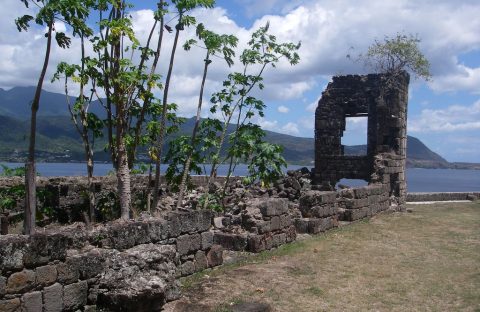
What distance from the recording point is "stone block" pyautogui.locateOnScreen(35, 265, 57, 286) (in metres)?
6.52

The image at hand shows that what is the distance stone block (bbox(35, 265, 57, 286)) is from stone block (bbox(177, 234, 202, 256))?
9.51 ft

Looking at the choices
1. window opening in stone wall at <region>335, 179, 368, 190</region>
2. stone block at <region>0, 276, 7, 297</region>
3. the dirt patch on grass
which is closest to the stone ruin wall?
stone block at <region>0, 276, 7, 297</region>

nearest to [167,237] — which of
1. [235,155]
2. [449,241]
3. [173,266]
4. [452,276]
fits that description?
[173,266]

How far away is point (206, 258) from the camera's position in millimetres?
9961

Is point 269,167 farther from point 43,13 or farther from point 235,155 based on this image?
point 43,13

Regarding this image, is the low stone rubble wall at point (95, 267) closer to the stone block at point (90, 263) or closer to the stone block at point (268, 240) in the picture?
the stone block at point (90, 263)

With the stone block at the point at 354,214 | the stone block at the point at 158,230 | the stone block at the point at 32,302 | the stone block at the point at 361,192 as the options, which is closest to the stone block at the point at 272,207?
the stone block at the point at 158,230

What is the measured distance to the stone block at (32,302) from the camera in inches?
248

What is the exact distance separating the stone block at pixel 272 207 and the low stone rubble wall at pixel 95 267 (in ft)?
10.7

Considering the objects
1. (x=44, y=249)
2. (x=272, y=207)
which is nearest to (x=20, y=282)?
(x=44, y=249)

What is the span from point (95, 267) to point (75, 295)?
0.51m

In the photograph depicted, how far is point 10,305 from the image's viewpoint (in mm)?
6148

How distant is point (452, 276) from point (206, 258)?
16.2ft

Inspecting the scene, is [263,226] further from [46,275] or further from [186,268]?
[46,275]
